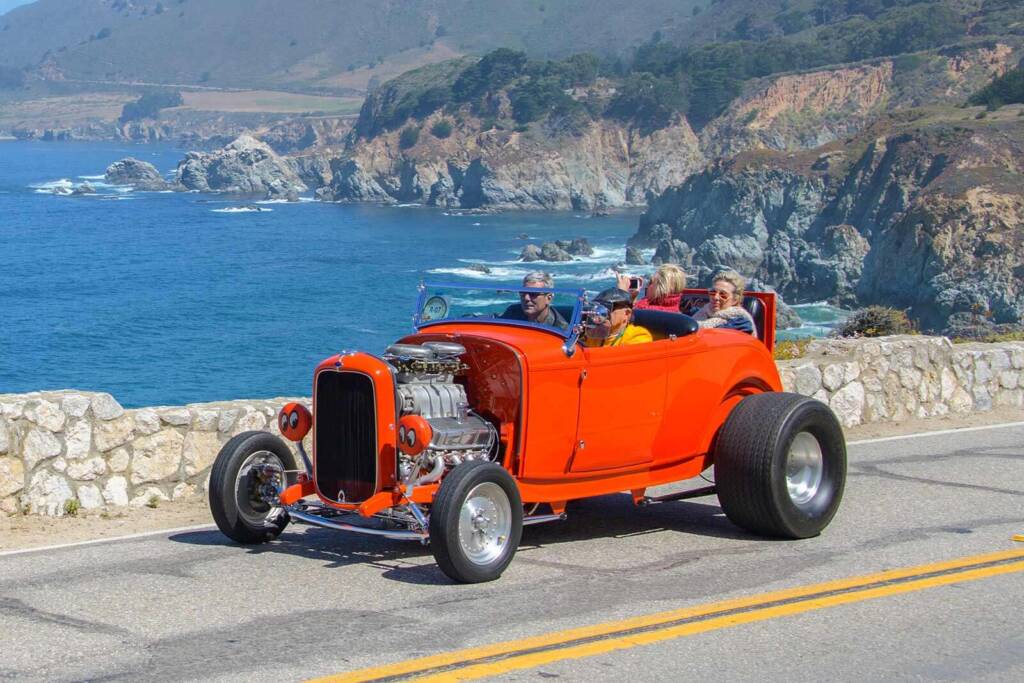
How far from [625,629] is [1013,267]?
196 ft

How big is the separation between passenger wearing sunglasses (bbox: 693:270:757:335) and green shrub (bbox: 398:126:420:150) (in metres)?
144

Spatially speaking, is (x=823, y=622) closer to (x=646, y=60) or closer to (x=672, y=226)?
(x=672, y=226)

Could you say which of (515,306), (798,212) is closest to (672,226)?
(798,212)

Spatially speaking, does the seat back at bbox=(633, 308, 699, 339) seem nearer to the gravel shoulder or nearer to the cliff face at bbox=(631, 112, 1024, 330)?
the gravel shoulder

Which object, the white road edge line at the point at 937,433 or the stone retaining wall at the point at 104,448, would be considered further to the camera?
the white road edge line at the point at 937,433

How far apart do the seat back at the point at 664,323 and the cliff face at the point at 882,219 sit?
47749 mm

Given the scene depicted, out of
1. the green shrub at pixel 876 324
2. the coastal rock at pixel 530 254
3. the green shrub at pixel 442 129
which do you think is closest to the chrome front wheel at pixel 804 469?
the green shrub at pixel 876 324

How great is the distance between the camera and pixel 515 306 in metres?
8.59

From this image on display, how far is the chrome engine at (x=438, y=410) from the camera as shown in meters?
7.51

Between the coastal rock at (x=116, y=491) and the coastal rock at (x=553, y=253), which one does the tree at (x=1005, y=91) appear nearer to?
the coastal rock at (x=553, y=253)

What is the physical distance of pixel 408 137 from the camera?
504ft

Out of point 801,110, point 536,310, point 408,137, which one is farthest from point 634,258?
point 536,310

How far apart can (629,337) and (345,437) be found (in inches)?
76.5

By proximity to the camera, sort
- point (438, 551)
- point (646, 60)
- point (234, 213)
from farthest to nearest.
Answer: point (646, 60)
point (234, 213)
point (438, 551)
